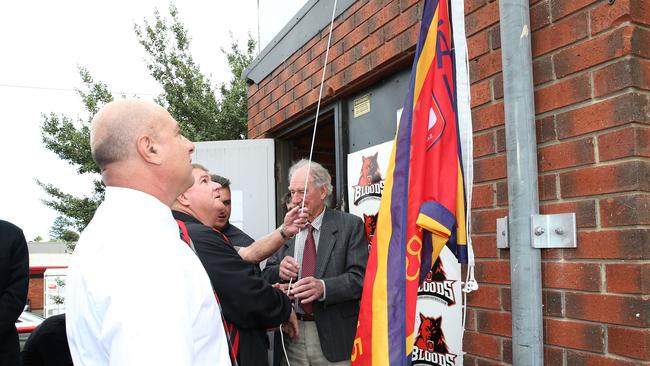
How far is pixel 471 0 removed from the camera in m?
2.35

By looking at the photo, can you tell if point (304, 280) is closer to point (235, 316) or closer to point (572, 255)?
point (235, 316)

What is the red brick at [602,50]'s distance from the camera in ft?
5.49

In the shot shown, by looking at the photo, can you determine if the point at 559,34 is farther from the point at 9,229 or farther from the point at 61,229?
the point at 61,229

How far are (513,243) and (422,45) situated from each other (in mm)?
799

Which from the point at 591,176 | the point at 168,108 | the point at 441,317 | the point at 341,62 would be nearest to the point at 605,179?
the point at 591,176

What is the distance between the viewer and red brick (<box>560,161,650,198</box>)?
5.38 feet

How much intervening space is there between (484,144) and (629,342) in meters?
0.93

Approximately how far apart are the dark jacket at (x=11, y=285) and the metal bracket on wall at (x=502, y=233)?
9.64ft

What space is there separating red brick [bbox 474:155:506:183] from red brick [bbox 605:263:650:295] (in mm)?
575

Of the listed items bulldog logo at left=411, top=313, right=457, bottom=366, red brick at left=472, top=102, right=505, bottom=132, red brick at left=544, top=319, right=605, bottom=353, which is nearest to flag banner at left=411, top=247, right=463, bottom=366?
bulldog logo at left=411, top=313, right=457, bottom=366

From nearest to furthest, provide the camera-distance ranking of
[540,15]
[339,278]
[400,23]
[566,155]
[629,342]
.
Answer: [629,342] → [566,155] → [540,15] → [339,278] → [400,23]

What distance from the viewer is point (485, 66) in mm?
2254

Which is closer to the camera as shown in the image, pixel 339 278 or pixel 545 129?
pixel 545 129

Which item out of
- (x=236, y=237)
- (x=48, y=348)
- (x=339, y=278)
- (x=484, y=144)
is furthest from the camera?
(x=236, y=237)
